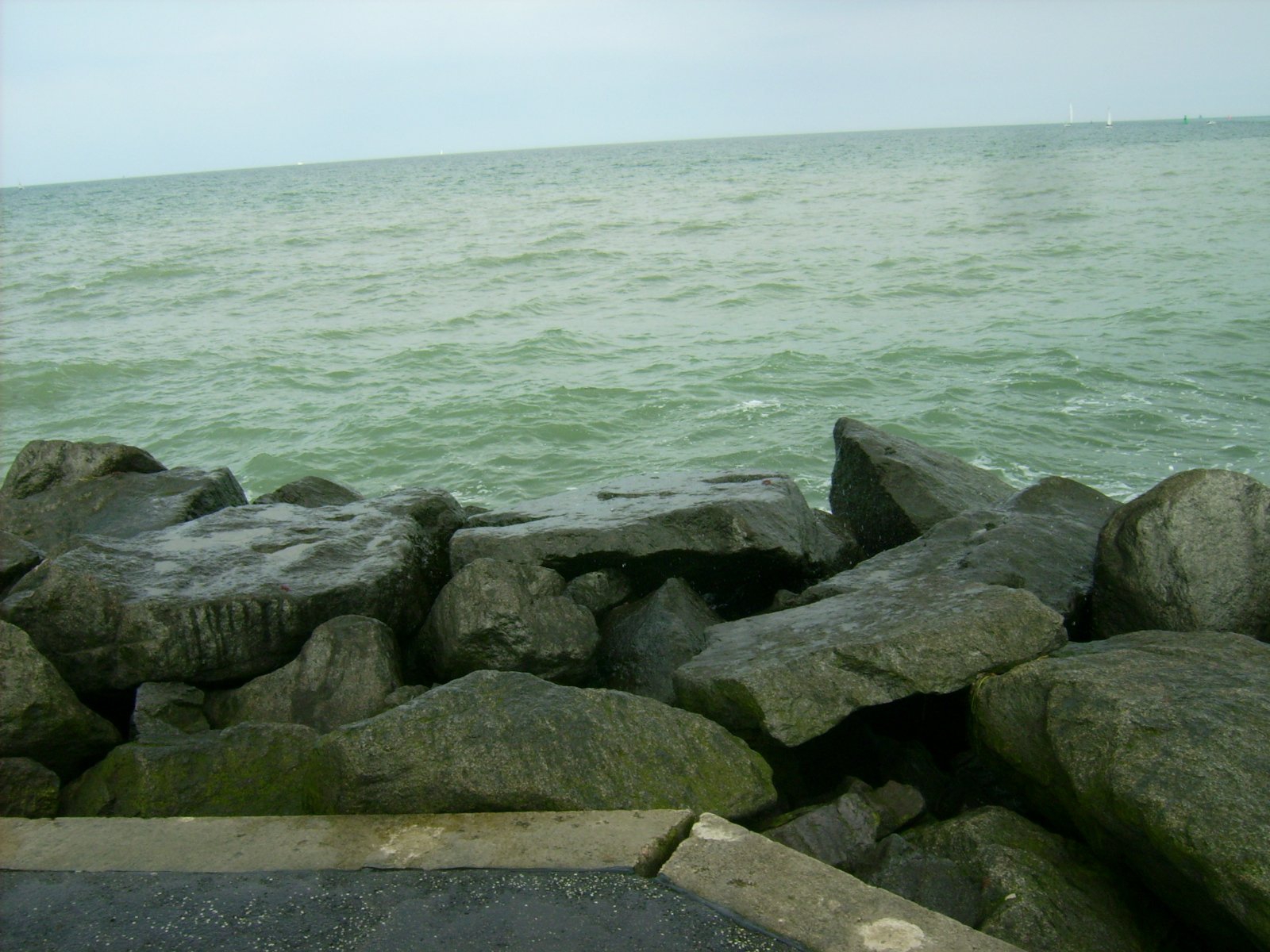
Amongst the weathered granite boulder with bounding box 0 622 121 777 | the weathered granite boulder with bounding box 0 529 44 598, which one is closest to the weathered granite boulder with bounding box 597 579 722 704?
the weathered granite boulder with bounding box 0 622 121 777

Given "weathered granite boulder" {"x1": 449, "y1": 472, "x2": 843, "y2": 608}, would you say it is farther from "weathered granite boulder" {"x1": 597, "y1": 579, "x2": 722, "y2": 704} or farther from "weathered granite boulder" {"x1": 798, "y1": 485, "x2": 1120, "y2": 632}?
"weathered granite boulder" {"x1": 798, "y1": 485, "x2": 1120, "y2": 632}

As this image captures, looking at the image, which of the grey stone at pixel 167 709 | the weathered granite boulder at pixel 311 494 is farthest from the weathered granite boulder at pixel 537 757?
the weathered granite boulder at pixel 311 494

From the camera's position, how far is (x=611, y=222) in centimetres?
3020

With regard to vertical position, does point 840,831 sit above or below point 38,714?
below

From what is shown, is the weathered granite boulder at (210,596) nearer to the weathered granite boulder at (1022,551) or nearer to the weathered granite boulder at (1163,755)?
the weathered granite boulder at (1022,551)

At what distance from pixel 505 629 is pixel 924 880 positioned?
198 cm

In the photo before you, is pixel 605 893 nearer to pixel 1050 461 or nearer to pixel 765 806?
pixel 765 806

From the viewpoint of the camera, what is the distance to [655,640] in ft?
14.7

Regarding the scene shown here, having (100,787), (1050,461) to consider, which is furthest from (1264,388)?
(100,787)

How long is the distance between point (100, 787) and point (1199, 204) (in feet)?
103

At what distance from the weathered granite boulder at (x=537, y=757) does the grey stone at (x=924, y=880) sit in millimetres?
386

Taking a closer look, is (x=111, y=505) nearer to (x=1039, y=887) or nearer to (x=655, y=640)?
(x=655, y=640)

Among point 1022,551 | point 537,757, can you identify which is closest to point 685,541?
point 1022,551

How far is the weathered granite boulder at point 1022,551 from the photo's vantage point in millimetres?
4379
